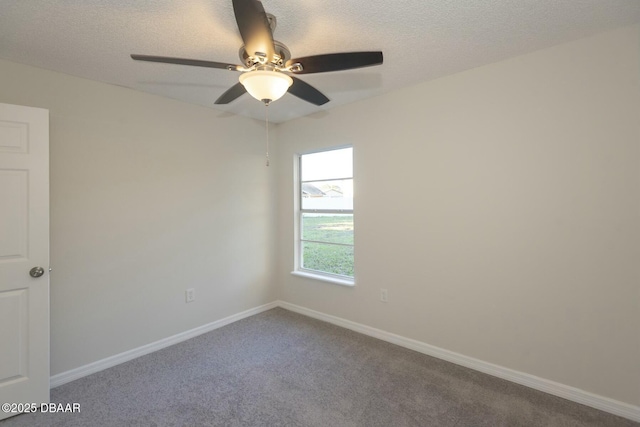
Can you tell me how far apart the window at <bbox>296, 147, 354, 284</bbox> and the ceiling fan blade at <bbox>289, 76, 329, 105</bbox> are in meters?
1.45

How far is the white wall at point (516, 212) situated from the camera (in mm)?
1942

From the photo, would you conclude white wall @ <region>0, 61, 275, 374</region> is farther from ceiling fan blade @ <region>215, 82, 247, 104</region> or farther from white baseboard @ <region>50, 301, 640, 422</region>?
ceiling fan blade @ <region>215, 82, 247, 104</region>

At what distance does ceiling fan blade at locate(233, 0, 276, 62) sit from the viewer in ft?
4.13

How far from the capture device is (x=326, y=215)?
3.69 meters

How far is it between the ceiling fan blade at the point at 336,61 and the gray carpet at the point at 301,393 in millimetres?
2152

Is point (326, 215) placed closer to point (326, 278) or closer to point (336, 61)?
point (326, 278)

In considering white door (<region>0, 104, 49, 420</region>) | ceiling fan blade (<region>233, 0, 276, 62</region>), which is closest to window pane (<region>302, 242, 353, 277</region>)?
ceiling fan blade (<region>233, 0, 276, 62</region>)

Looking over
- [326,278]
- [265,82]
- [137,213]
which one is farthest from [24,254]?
[326,278]

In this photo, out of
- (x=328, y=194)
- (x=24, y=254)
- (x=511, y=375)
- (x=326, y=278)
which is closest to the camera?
(x=24, y=254)

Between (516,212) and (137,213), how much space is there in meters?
3.25

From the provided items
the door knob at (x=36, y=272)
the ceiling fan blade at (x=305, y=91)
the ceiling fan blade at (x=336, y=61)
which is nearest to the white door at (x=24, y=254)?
the door knob at (x=36, y=272)

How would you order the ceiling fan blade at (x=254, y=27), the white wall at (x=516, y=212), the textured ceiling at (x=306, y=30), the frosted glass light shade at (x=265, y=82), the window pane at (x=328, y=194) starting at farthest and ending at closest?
the window pane at (x=328, y=194)
the white wall at (x=516, y=212)
the textured ceiling at (x=306, y=30)
the frosted glass light shade at (x=265, y=82)
the ceiling fan blade at (x=254, y=27)

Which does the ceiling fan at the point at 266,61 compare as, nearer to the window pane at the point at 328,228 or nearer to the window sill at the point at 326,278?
the window pane at the point at 328,228

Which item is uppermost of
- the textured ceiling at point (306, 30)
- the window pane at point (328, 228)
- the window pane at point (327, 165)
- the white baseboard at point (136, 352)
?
the textured ceiling at point (306, 30)
